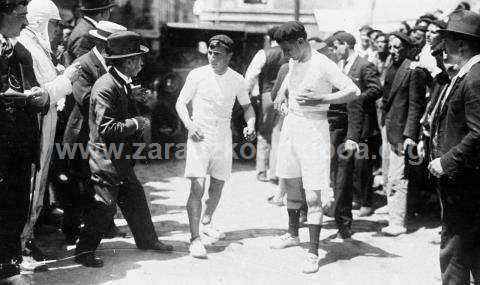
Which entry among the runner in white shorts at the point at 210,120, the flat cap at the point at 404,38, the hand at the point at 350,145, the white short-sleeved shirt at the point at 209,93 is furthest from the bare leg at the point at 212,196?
the flat cap at the point at 404,38

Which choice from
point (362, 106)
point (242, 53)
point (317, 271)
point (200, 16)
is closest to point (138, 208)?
point (317, 271)

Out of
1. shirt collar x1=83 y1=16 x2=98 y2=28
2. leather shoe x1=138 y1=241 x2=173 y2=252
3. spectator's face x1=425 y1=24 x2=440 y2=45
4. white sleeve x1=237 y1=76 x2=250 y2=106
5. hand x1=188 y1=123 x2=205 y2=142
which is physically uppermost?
shirt collar x1=83 y1=16 x2=98 y2=28

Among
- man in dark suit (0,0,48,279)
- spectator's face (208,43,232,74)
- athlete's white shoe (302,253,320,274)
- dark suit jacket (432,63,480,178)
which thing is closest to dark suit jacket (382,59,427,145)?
athlete's white shoe (302,253,320,274)

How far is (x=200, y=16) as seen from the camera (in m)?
14.3

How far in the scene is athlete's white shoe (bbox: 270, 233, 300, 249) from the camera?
5.96 metres

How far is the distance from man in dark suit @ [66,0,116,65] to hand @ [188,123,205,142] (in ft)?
4.60

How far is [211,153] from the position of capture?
19.3 feet

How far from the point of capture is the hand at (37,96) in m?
4.34

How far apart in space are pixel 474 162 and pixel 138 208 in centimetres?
312

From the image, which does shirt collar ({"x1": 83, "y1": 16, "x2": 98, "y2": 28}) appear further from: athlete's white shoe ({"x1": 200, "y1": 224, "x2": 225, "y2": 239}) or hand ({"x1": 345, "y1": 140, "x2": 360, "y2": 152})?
hand ({"x1": 345, "y1": 140, "x2": 360, "y2": 152})

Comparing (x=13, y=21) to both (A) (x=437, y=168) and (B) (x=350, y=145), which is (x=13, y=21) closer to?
(A) (x=437, y=168)

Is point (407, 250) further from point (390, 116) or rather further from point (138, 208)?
point (138, 208)

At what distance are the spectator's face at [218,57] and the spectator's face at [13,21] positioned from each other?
1937 mm

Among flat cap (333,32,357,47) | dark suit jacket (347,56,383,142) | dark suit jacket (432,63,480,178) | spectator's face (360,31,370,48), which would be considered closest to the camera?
dark suit jacket (432,63,480,178)
